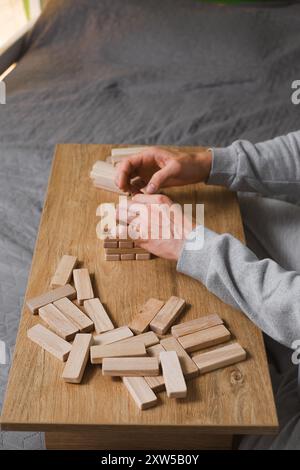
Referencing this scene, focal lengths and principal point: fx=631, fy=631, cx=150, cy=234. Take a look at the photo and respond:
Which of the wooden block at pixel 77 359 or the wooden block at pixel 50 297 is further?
the wooden block at pixel 50 297

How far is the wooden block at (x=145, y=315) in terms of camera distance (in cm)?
107

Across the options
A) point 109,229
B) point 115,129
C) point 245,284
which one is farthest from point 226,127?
point 245,284

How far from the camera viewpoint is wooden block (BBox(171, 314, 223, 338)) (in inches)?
41.8

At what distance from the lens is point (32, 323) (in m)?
1.07

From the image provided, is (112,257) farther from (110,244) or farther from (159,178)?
(159,178)

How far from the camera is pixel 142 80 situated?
2.50m

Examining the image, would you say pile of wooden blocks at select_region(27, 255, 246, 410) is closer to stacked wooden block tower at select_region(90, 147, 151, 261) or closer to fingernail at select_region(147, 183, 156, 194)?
stacked wooden block tower at select_region(90, 147, 151, 261)

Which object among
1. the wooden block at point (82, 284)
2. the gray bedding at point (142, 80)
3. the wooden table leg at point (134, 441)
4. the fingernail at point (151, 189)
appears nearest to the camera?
the wooden table leg at point (134, 441)

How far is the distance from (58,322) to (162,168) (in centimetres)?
A: 48

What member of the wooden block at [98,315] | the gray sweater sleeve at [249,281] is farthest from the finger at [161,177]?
the wooden block at [98,315]

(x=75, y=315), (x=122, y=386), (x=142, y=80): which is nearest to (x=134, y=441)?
(x=122, y=386)

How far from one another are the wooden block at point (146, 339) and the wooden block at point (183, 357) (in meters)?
0.01

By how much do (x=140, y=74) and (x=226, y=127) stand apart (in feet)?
1.70

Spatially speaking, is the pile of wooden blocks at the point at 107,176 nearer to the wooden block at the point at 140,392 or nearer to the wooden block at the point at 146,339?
the wooden block at the point at 146,339
